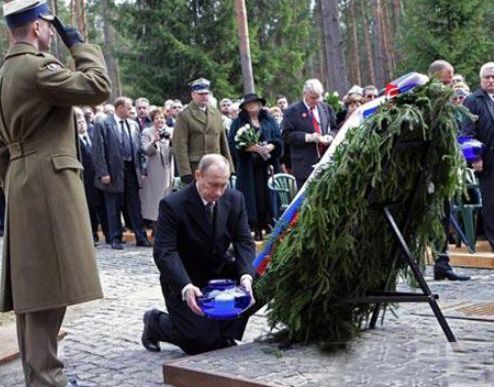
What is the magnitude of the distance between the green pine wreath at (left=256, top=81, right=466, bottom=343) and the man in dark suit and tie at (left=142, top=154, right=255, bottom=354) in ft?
1.62

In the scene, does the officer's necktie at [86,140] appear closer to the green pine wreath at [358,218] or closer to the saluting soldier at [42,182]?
the green pine wreath at [358,218]

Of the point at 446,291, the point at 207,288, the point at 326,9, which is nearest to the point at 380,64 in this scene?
the point at 326,9

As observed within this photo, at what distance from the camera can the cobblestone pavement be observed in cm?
455

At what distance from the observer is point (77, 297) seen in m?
4.54

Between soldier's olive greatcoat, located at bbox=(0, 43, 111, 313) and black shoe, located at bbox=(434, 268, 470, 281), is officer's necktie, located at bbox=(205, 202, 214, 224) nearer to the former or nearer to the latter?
soldier's olive greatcoat, located at bbox=(0, 43, 111, 313)

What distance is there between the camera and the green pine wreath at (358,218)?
4.93 meters

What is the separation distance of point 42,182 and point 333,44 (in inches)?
651

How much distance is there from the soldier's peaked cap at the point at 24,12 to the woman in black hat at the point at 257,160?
6558 millimetres

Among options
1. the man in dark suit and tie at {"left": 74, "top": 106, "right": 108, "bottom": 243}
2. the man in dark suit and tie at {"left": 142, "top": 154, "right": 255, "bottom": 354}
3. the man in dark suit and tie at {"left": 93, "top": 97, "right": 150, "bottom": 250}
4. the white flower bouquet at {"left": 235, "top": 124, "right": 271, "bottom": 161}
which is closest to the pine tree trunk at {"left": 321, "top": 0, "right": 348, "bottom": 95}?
the man in dark suit and tie at {"left": 74, "top": 106, "right": 108, "bottom": 243}

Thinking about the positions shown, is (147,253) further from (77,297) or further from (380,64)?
(380,64)

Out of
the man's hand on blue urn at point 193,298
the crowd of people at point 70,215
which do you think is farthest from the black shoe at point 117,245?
the man's hand on blue urn at point 193,298

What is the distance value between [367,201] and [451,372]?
3.57ft

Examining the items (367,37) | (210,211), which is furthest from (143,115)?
(367,37)

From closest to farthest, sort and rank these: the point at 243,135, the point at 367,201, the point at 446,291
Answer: the point at 367,201 < the point at 446,291 < the point at 243,135
